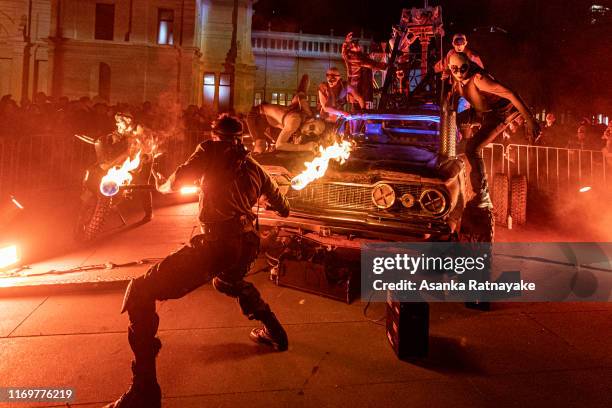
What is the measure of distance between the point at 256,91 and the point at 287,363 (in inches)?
1141

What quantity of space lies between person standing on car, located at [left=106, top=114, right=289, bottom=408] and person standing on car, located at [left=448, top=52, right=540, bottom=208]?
2767mm

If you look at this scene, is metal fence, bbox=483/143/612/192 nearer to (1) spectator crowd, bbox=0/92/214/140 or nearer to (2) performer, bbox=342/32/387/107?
(2) performer, bbox=342/32/387/107

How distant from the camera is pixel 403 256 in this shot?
4668 mm

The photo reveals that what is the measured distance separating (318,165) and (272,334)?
2044 mm

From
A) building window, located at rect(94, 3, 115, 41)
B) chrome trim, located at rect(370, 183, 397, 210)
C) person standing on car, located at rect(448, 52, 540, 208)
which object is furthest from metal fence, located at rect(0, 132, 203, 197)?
building window, located at rect(94, 3, 115, 41)

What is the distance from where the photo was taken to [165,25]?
26.2 meters

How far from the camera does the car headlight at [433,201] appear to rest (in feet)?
14.3

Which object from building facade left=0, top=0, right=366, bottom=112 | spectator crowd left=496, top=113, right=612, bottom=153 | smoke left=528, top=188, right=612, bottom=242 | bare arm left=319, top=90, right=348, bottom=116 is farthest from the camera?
building facade left=0, top=0, right=366, bottom=112

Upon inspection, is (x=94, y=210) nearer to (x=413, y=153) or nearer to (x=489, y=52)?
(x=413, y=153)

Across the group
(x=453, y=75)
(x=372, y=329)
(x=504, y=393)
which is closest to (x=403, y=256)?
(x=372, y=329)

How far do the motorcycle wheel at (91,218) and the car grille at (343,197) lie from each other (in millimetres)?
3872

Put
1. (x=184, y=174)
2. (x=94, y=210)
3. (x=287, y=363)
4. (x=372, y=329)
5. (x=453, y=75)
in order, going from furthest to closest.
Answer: (x=94, y=210) → (x=453, y=75) → (x=372, y=329) → (x=287, y=363) → (x=184, y=174)

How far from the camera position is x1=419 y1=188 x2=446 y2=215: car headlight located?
14.3 ft

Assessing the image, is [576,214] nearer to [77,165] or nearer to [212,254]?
[212,254]
